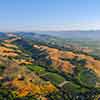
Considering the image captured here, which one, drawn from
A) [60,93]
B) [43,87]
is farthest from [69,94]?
[43,87]

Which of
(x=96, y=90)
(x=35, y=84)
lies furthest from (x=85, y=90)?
(x=35, y=84)

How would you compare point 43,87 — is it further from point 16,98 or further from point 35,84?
point 16,98

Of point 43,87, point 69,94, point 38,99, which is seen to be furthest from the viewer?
point 43,87

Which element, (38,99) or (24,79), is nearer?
(38,99)

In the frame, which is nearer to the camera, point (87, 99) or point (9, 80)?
point (87, 99)

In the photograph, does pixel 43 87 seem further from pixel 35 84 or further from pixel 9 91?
pixel 9 91

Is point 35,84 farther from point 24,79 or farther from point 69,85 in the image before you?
point 69,85

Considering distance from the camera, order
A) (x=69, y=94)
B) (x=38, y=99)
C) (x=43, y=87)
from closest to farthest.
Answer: (x=38, y=99)
(x=69, y=94)
(x=43, y=87)
